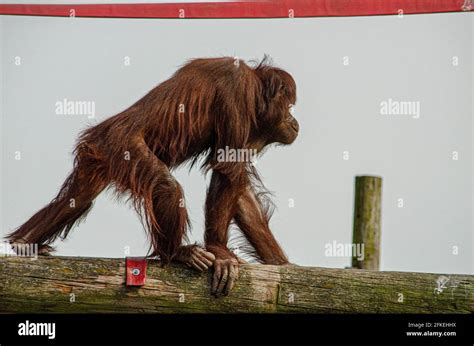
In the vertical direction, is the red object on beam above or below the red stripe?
below

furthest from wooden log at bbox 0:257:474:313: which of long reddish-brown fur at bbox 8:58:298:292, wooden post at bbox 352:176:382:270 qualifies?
wooden post at bbox 352:176:382:270

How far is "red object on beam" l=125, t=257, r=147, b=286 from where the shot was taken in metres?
3.80

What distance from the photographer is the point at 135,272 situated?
12.5ft

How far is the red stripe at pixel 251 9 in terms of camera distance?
5.17 meters

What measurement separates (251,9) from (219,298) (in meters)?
2.32

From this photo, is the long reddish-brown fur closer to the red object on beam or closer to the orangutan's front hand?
the orangutan's front hand

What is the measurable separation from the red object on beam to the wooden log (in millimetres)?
36

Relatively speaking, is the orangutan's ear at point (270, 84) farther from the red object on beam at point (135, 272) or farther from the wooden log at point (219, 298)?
the red object on beam at point (135, 272)

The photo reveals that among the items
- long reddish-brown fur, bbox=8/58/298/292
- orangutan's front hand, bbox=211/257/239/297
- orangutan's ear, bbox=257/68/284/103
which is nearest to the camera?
orangutan's front hand, bbox=211/257/239/297

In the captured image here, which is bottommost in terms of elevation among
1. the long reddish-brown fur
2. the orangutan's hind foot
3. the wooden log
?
the wooden log

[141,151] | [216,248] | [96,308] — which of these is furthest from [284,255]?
[96,308]
